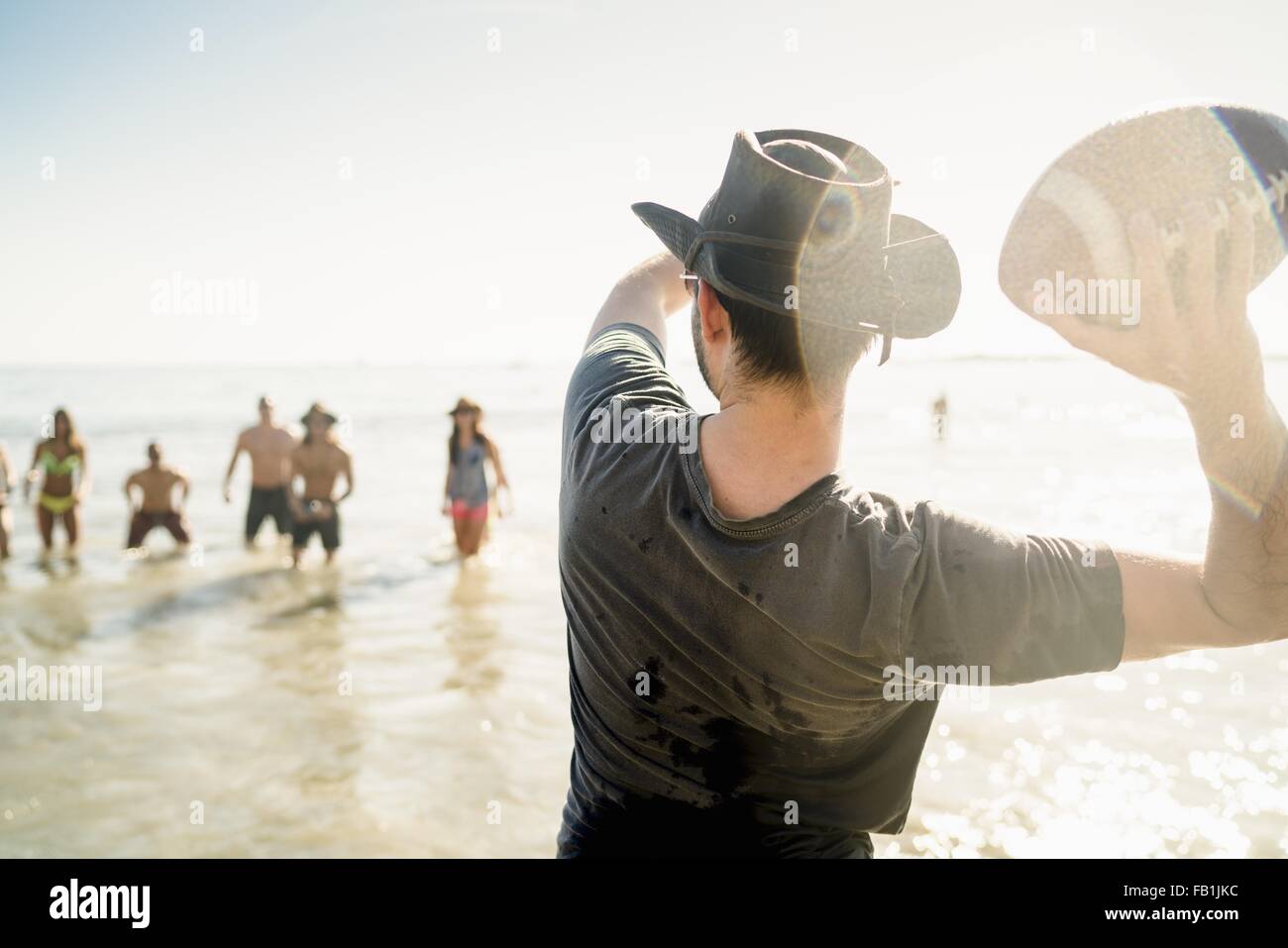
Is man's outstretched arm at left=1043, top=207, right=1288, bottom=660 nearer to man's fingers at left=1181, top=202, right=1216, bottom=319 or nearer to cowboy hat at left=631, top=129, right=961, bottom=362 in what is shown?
man's fingers at left=1181, top=202, right=1216, bottom=319

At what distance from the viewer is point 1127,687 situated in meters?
6.07

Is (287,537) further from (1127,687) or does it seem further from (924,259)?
(924,259)

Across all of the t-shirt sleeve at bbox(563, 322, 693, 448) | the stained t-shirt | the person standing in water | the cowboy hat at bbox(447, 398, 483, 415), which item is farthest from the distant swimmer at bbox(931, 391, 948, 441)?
the stained t-shirt

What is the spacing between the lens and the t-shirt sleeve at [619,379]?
1.73 m

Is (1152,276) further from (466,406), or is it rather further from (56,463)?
(56,463)

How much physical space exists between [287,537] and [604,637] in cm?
1255

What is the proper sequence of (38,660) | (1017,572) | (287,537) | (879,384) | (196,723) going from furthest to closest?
(879,384) < (287,537) < (38,660) < (196,723) < (1017,572)

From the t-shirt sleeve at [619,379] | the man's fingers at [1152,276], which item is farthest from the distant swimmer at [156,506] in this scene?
the man's fingers at [1152,276]

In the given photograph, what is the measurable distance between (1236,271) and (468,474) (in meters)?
10.0

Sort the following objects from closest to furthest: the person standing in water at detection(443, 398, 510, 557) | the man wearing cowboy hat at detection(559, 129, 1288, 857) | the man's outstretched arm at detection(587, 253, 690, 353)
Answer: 1. the man wearing cowboy hat at detection(559, 129, 1288, 857)
2. the man's outstretched arm at detection(587, 253, 690, 353)
3. the person standing in water at detection(443, 398, 510, 557)

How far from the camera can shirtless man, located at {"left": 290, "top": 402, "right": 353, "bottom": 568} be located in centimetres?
1081

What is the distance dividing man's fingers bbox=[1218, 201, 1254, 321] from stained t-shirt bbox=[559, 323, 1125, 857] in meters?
0.41

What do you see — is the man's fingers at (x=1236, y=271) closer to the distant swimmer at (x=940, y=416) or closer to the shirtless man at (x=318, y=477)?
the shirtless man at (x=318, y=477)
